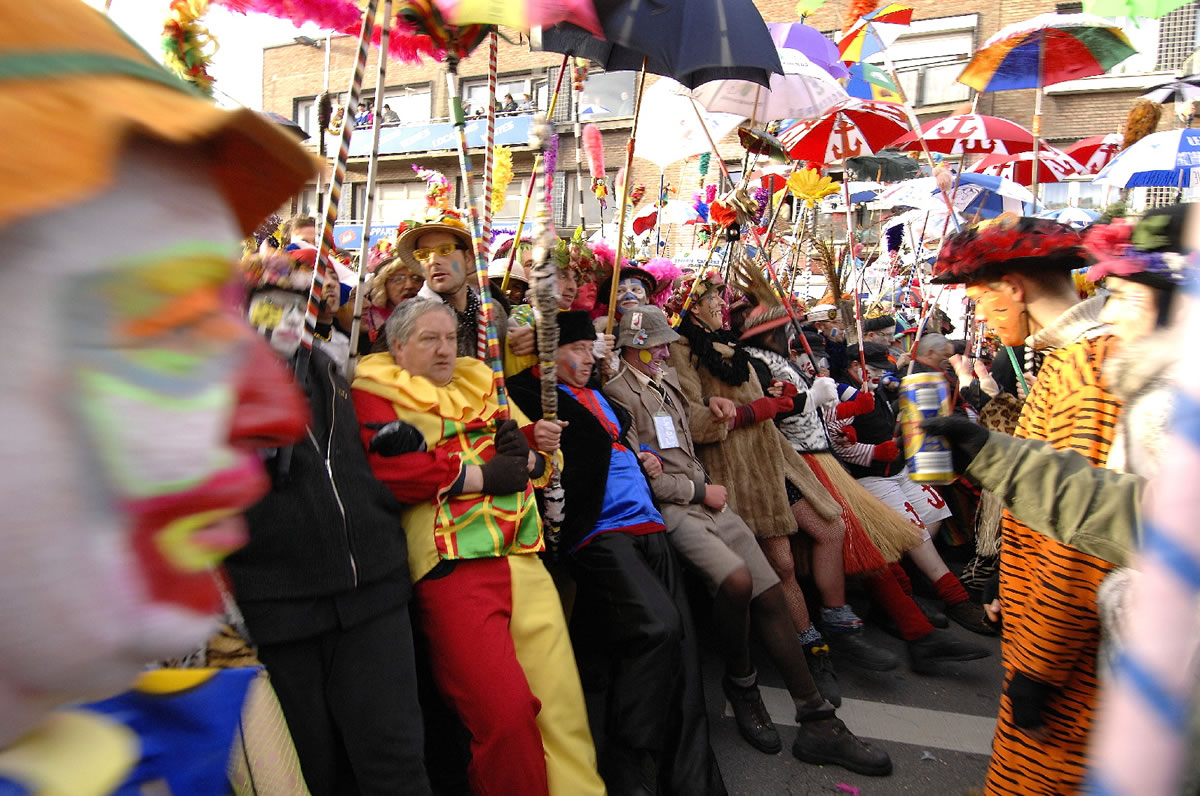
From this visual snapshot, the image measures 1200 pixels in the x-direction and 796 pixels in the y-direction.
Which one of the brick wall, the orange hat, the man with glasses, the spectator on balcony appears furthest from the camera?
the brick wall

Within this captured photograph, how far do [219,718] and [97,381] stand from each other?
16.9 inches

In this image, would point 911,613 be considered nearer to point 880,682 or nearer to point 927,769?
point 880,682

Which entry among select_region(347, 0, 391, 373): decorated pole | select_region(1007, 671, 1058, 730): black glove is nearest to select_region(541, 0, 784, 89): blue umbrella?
select_region(347, 0, 391, 373): decorated pole

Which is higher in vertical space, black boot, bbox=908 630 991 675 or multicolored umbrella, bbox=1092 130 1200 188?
multicolored umbrella, bbox=1092 130 1200 188

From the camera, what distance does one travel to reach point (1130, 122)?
22.6ft

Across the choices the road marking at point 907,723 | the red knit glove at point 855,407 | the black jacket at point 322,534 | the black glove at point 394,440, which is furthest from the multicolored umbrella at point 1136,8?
the black jacket at point 322,534

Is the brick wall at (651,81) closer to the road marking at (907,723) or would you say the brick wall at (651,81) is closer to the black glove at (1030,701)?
the road marking at (907,723)

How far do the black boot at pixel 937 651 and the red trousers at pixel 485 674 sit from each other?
2.45 metres

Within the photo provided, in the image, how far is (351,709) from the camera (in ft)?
6.31

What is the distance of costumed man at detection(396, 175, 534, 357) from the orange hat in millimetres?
2456

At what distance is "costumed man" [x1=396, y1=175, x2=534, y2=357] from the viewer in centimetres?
311

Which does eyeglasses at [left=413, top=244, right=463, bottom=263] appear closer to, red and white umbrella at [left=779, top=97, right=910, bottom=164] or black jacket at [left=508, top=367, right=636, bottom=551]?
black jacket at [left=508, top=367, right=636, bottom=551]

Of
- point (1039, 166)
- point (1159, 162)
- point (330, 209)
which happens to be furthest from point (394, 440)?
point (1039, 166)

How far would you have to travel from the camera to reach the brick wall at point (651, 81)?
56.7 feet
